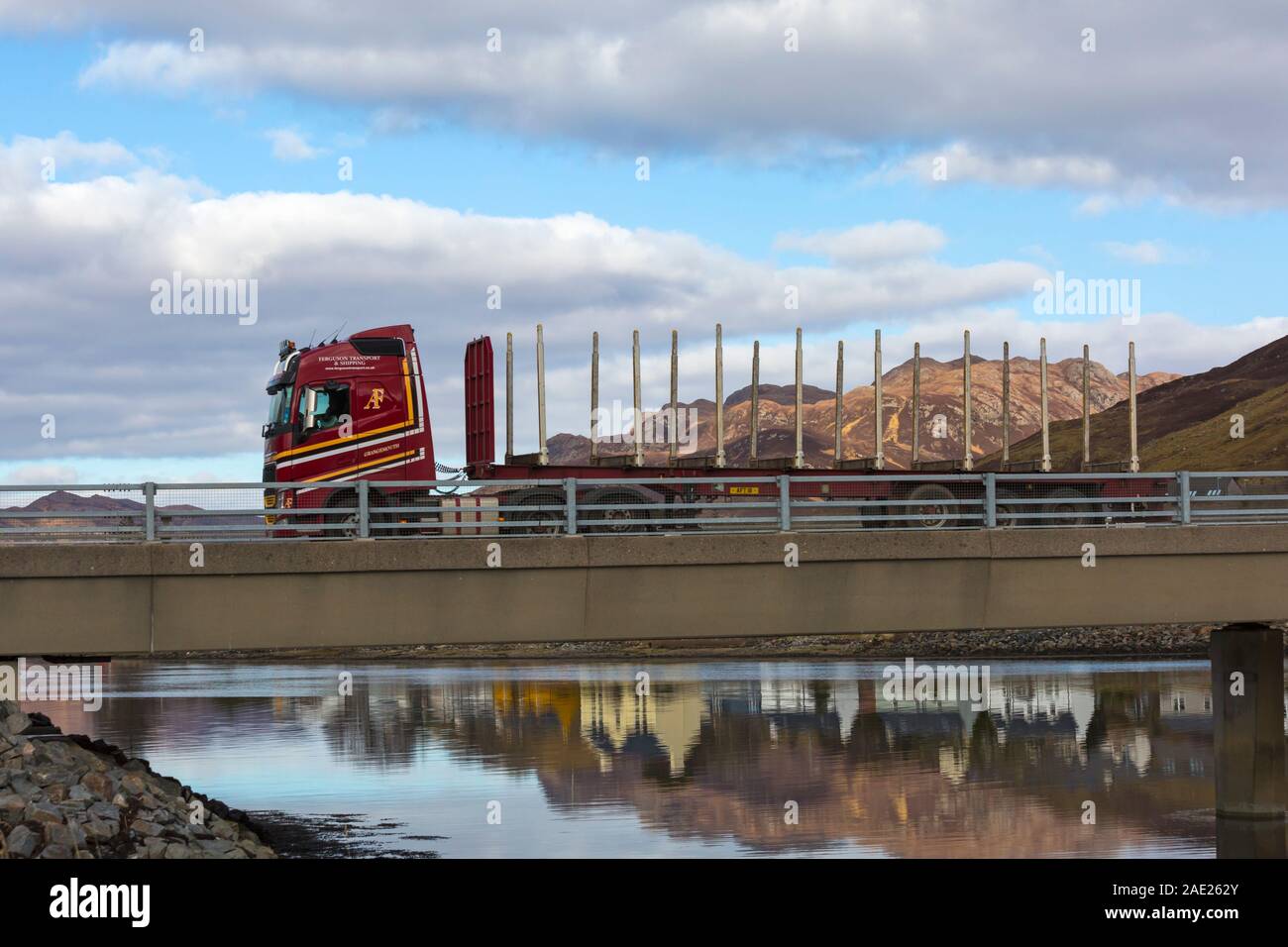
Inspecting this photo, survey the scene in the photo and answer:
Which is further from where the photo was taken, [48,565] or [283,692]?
[283,692]

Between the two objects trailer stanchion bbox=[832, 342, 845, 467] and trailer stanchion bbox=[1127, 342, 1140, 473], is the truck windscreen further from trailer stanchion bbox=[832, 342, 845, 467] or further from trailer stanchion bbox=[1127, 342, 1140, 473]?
trailer stanchion bbox=[1127, 342, 1140, 473]

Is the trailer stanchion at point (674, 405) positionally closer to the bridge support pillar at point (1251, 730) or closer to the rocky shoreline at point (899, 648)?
the bridge support pillar at point (1251, 730)

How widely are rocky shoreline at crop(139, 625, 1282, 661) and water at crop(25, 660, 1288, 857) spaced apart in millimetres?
4944

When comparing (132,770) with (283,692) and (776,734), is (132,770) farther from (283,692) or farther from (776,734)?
(283,692)

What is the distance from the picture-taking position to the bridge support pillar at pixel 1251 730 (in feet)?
71.7

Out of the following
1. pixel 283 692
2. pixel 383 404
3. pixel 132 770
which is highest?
pixel 383 404

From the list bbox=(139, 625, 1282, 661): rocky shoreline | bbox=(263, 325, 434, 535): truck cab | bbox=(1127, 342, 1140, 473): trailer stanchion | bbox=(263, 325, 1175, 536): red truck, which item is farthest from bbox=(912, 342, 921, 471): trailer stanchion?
bbox=(139, 625, 1282, 661): rocky shoreline

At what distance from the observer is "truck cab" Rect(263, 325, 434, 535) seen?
2597 centimetres

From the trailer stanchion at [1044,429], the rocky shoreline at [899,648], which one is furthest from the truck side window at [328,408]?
the rocky shoreline at [899,648]
